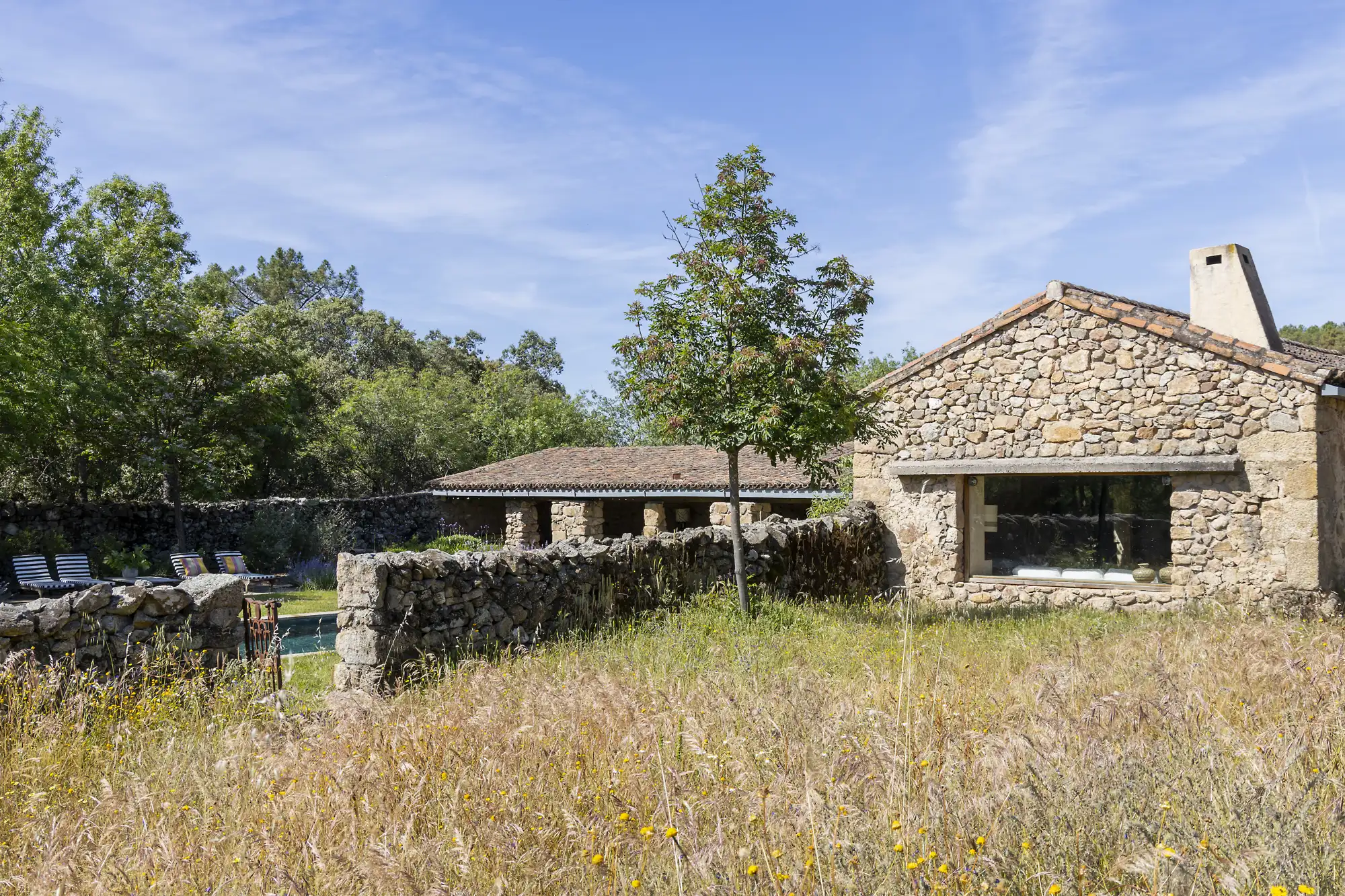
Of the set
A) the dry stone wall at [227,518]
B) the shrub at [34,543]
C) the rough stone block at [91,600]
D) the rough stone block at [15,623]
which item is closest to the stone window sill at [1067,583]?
the rough stone block at [91,600]

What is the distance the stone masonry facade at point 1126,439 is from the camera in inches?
431

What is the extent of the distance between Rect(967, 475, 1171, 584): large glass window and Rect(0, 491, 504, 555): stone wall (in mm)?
15911

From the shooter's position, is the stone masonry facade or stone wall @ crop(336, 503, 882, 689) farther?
the stone masonry facade

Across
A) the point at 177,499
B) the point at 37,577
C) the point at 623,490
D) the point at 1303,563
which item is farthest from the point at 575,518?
the point at 1303,563

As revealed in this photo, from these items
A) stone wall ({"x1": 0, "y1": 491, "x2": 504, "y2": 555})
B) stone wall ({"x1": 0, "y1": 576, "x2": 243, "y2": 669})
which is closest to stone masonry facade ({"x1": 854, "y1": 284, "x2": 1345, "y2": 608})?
stone wall ({"x1": 0, "y1": 576, "x2": 243, "y2": 669})

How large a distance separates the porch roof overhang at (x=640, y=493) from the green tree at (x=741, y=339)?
7.30 m

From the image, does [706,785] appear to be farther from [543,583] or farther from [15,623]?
[543,583]

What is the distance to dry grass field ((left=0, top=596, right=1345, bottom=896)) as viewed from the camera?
9.34ft

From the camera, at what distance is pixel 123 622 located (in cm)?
716

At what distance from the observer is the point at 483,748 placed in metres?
4.31

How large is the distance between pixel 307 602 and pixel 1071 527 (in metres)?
13.3

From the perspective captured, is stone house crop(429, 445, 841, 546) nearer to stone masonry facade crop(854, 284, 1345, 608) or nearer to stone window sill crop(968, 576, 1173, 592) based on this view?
stone masonry facade crop(854, 284, 1345, 608)

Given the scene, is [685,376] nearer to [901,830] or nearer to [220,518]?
[901,830]

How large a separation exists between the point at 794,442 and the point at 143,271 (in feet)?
63.9
